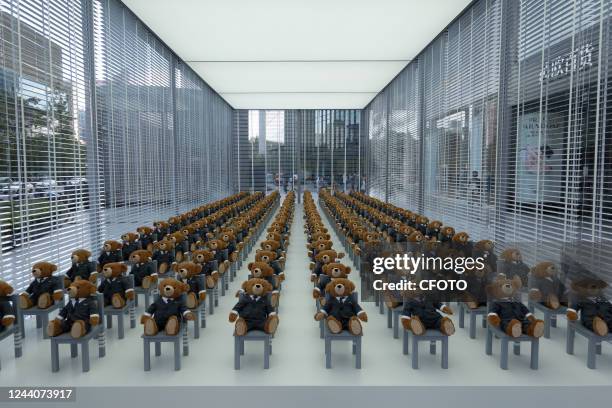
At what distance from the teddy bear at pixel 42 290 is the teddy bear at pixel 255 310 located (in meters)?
2.22

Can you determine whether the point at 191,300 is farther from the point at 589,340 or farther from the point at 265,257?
the point at 589,340

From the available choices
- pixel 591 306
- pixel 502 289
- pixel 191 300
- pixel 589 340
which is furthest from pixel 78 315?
pixel 591 306

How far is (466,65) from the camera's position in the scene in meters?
9.43

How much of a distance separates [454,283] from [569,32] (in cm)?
363

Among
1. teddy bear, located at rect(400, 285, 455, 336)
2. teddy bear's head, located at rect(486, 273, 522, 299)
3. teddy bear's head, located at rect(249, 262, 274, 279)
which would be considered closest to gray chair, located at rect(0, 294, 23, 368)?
teddy bear's head, located at rect(249, 262, 274, 279)

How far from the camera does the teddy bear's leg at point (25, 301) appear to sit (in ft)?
16.0

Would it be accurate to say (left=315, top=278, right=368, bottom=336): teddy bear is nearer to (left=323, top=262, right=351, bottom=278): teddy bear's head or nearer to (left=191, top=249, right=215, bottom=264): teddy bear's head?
(left=323, top=262, right=351, bottom=278): teddy bear's head

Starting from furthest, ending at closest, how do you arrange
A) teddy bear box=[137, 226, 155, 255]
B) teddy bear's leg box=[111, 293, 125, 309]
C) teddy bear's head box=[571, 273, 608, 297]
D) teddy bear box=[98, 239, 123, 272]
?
teddy bear box=[137, 226, 155, 255] → teddy bear box=[98, 239, 123, 272] → teddy bear's leg box=[111, 293, 125, 309] → teddy bear's head box=[571, 273, 608, 297]

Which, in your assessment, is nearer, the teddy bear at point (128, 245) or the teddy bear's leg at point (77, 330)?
the teddy bear's leg at point (77, 330)

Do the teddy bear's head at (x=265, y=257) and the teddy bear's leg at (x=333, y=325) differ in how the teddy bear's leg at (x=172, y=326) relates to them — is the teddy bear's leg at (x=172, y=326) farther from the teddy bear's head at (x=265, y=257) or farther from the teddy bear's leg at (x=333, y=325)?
the teddy bear's head at (x=265, y=257)

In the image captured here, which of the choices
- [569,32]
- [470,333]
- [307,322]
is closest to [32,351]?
[307,322]

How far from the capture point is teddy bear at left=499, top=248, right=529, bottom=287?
227 inches

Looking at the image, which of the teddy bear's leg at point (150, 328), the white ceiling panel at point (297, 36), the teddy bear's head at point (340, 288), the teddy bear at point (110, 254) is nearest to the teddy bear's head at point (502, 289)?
the teddy bear's head at point (340, 288)
